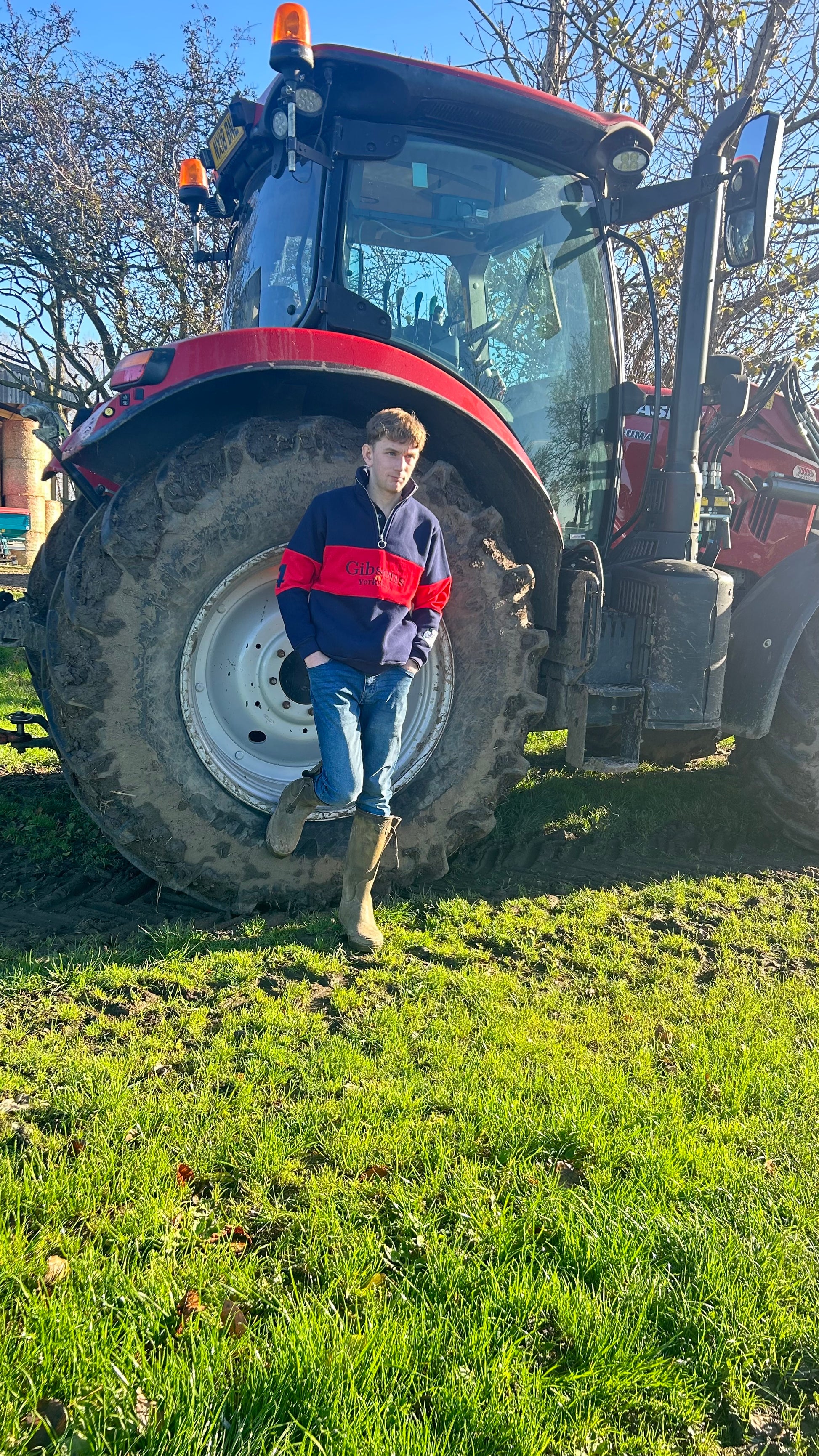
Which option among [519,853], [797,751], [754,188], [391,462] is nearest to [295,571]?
[391,462]

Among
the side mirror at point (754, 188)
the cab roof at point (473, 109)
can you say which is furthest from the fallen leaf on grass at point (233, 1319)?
the side mirror at point (754, 188)

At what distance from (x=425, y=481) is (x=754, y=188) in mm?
1880

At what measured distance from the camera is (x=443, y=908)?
3.70 m

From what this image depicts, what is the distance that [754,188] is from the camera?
12.3 ft

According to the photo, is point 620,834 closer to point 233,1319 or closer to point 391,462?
point 391,462

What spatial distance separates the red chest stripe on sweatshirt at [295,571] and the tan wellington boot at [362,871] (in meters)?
0.86

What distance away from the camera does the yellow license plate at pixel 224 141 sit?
4.05 metres

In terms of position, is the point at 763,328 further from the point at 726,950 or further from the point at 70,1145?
the point at 70,1145

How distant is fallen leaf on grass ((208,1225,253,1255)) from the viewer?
191cm

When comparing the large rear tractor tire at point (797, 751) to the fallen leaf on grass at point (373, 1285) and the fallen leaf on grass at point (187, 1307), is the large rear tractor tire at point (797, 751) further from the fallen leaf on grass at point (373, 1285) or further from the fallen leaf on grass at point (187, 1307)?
the fallen leaf on grass at point (187, 1307)

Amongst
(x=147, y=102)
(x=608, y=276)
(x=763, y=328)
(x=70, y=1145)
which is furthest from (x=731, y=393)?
(x=147, y=102)

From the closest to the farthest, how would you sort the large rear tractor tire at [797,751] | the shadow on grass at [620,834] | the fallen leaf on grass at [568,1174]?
the fallen leaf on grass at [568,1174] < the shadow on grass at [620,834] < the large rear tractor tire at [797,751]

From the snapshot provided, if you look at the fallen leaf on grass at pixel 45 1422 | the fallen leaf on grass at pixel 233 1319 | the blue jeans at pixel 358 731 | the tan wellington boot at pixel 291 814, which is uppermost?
the blue jeans at pixel 358 731

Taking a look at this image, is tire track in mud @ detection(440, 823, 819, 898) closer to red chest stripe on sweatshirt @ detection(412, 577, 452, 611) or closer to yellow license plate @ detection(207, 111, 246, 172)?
red chest stripe on sweatshirt @ detection(412, 577, 452, 611)
